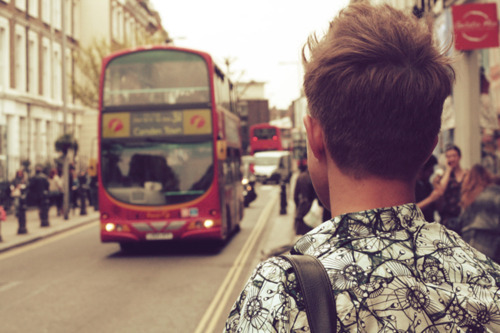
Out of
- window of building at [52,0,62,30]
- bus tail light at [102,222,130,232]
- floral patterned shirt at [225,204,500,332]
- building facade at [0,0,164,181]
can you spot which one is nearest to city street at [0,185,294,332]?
bus tail light at [102,222,130,232]

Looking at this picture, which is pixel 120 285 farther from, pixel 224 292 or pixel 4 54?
pixel 4 54

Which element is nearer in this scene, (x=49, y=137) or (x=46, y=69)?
(x=46, y=69)

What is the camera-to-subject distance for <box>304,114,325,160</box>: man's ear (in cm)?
144

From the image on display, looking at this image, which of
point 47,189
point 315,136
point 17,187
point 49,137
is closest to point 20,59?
point 49,137

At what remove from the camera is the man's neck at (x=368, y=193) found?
1.38 metres

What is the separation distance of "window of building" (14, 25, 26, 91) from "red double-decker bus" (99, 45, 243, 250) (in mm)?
21088

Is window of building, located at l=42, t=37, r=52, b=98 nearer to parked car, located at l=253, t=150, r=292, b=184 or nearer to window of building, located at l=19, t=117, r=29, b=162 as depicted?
window of building, located at l=19, t=117, r=29, b=162

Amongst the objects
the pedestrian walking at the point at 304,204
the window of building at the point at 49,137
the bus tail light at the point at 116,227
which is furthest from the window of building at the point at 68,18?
the pedestrian walking at the point at 304,204

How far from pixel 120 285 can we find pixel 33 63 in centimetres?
2759

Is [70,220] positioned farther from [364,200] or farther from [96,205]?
[364,200]

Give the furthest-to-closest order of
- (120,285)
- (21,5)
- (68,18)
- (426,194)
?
1. (68,18)
2. (21,5)
3. (120,285)
4. (426,194)

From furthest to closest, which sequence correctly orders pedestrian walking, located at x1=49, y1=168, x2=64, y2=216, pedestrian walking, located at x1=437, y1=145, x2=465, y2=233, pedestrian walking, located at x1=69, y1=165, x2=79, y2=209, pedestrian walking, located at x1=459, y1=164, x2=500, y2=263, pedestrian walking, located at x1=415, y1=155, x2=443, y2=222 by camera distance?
pedestrian walking, located at x1=69, y1=165, x2=79, y2=209, pedestrian walking, located at x1=49, y1=168, x2=64, y2=216, pedestrian walking, located at x1=437, y1=145, x2=465, y2=233, pedestrian walking, located at x1=415, y1=155, x2=443, y2=222, pedestrian walking, located at x1=459, y1=164, x2=500, y2=263

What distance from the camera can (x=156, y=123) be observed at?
555 inches

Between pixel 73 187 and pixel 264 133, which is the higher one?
pixel 264 133
